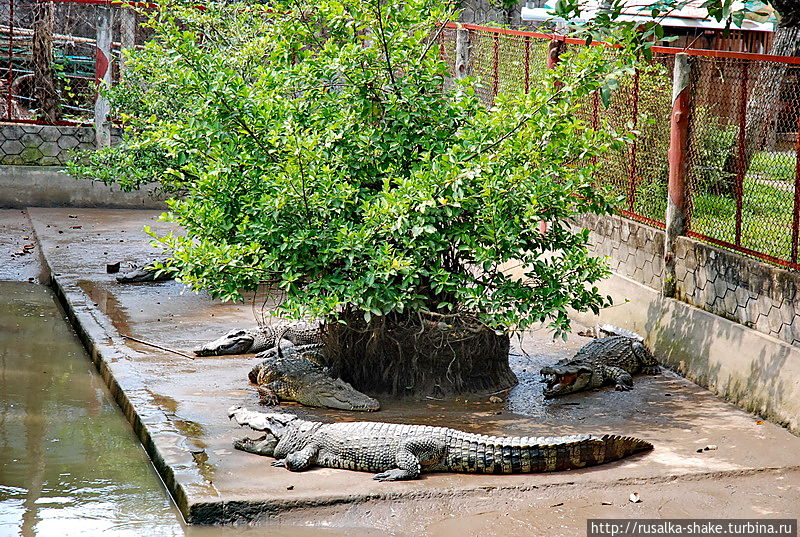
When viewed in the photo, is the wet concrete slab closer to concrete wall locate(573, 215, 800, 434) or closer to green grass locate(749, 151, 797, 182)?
concrete wall locate(573, 215, 800, 434)

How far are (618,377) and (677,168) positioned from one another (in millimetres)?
1846

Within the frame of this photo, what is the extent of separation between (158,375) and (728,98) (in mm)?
4743

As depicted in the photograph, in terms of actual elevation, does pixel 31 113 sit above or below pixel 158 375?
above

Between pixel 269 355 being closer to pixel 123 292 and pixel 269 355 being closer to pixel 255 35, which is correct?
pixel 123 292

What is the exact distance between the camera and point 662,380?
754 centimetres

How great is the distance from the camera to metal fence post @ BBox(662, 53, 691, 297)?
789 cm

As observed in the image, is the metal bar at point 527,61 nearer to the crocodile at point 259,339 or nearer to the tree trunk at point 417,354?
the crocodile at point 259,339

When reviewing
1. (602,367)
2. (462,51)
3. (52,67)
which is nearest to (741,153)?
(602,367)

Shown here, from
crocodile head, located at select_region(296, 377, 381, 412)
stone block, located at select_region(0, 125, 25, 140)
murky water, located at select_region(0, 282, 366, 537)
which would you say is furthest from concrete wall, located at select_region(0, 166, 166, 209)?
crocodile head, located at select_region(296, 377, 381, 412)

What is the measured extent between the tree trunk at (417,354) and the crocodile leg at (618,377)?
0.80 m

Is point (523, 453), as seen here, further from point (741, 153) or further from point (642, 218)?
point (642, 218)

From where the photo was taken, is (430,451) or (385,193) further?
(385,193)

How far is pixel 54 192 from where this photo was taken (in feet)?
48.8

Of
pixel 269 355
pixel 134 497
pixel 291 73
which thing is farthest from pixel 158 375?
pixel 291 73
